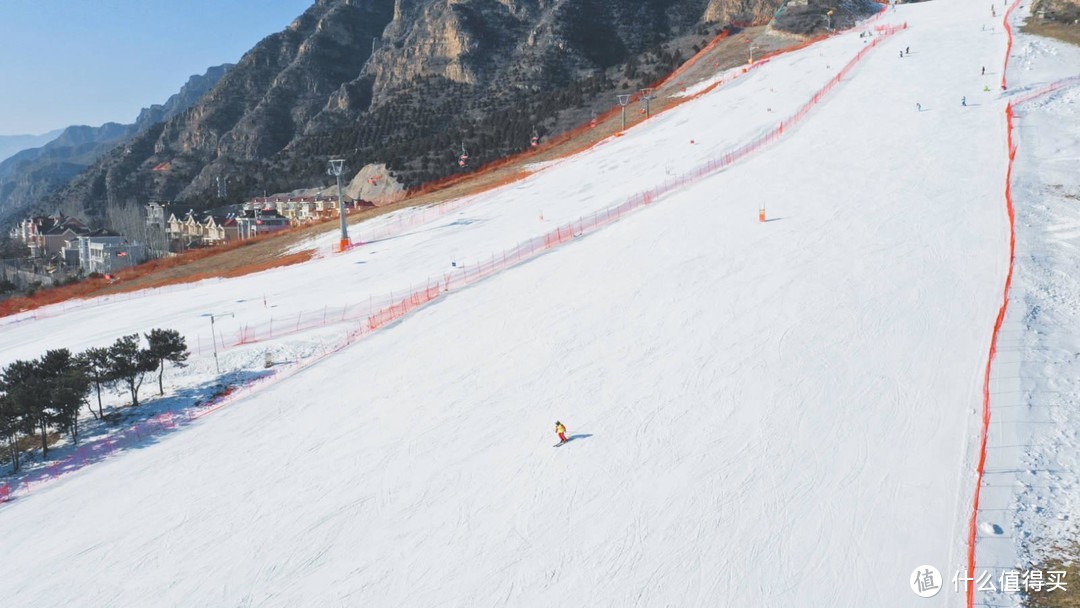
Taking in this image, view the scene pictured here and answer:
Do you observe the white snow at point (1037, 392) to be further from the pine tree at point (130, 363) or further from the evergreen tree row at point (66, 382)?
the pine tree at point (130, 363)

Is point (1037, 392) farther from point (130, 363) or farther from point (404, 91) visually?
point (404, 91)

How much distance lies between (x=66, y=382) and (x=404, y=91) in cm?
12334

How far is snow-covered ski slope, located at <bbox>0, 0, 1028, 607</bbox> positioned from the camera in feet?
36.2

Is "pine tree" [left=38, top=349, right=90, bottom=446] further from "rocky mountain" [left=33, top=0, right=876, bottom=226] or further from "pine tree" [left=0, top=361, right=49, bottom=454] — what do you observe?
"rocky mountain" [left=33, top=0, right=876, bottom=226]

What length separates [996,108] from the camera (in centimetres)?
3484

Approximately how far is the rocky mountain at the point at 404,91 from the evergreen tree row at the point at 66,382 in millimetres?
54256

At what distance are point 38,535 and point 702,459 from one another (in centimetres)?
1442

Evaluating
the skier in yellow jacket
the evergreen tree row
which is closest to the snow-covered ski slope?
the skier in yellow jacket

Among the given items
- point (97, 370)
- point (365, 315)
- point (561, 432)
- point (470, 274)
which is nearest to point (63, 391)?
point (97, 370)

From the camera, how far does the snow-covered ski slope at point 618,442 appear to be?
36.2 ft

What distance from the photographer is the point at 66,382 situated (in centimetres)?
1959

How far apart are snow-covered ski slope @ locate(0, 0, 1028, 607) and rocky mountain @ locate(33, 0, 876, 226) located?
2009 inches

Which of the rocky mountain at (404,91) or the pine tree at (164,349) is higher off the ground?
the rocky mountain at (404,91)

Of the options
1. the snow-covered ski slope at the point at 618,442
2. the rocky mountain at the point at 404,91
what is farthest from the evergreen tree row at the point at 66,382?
the rocky mountain at the point at 404,91
